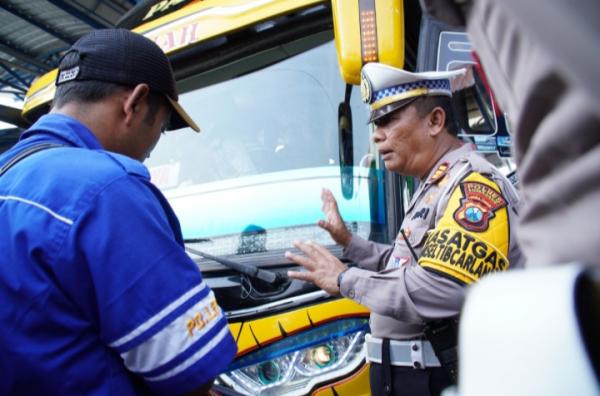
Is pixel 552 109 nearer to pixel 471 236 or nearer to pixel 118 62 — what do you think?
pixel 471 236

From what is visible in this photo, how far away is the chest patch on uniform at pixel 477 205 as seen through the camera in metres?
1.20

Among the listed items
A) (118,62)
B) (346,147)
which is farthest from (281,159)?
(118,62)

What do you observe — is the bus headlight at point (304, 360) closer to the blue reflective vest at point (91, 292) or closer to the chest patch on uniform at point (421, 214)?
the chest patch on uniform at point (421, 214)

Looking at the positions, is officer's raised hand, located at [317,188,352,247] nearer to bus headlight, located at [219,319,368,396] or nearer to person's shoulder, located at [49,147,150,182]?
bus headlight, located at [219,319,368,396]

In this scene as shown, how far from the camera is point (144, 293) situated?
2.80ft

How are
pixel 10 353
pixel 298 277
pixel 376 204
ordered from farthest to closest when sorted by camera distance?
1. pixel 376 204
2. pixel 298 277
3. pixel 10 353

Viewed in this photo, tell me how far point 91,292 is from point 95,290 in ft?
0.06

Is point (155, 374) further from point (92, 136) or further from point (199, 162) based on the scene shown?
point (199, 162)

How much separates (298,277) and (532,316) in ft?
Answer: 3.73

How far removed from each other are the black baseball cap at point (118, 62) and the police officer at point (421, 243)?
705mm

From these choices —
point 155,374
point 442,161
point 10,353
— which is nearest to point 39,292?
point 10,353

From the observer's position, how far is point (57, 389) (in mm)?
843

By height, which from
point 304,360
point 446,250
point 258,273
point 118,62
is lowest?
point 304,360

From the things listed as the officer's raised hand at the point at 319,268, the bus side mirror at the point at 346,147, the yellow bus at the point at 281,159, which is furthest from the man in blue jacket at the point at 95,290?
the bus side mirror at the point at 346,147
